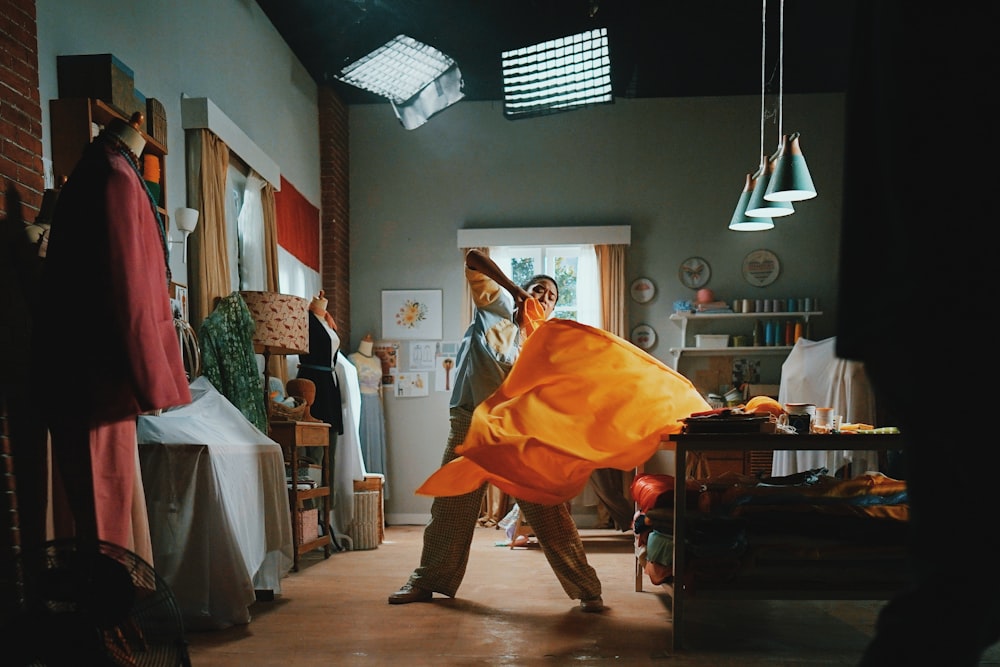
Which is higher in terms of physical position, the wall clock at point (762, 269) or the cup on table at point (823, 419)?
the wall clock at point (762, 269)

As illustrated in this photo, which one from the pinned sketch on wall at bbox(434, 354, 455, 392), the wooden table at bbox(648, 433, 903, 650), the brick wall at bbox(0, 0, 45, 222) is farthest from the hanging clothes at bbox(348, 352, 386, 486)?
the wooden table at bbox(648, 433, 903, 650)

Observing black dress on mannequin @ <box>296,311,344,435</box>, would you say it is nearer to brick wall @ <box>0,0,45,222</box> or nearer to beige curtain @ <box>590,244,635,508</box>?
beige curtain @ <box>590,244,635,508</box>

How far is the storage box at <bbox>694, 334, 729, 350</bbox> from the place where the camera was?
7.14m

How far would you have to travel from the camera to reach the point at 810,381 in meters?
5.98

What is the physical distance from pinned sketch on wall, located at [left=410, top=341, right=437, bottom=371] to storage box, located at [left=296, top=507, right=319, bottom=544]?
8.51 ft

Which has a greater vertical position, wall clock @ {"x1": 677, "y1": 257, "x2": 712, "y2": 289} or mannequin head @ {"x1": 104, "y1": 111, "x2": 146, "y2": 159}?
mannequin head @ {"x1": 104, "y1": 111, "x2": 146, "y2": 159}

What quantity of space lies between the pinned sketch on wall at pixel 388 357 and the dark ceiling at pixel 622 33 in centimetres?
238

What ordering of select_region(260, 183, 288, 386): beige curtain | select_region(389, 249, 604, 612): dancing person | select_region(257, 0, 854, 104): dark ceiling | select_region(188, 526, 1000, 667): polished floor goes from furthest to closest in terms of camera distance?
select_region(257, 0, 854, 104): dark ceiling < select_region(260, 183, 288, 386): beige curtain < select_region(389, 249, 604, 612): dancing person < select_region(188, 526, 1000, 667): polished floor

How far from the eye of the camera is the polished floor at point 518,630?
2746 millimetres

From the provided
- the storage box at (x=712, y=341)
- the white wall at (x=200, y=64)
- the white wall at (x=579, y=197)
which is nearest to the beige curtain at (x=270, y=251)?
the white wall at (x=200, y=64)

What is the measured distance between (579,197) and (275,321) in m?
3.85

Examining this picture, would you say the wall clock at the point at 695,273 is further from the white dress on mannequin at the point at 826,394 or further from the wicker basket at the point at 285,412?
the wicker basket at the point at 285,412

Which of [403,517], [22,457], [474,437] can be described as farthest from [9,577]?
[403,517]

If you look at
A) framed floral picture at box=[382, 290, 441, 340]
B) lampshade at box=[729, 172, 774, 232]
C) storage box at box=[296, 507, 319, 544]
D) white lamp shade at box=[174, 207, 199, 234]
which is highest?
lampshade at box=[729, 172, 774, 232]
